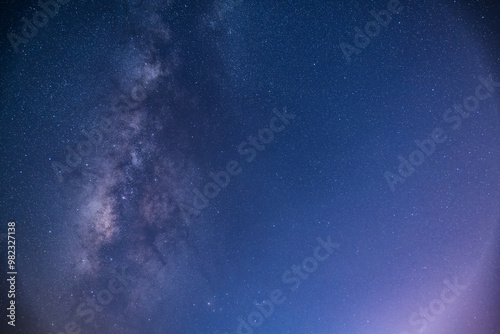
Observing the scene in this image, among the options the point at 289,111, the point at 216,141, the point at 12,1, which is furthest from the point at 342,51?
the point at 12,1

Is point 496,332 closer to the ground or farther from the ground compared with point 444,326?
closer to the ground

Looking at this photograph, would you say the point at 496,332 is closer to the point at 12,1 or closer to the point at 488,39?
the point at 488,39

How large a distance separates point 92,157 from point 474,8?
5.61 metres

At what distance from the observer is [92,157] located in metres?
3.39

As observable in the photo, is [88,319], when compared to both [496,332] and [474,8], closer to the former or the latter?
[496,332]

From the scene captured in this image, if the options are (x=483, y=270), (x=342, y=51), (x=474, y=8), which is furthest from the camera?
(x=483, y=270)

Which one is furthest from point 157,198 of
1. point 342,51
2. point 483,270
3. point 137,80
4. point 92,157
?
point 483,270

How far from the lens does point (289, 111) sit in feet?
12.3

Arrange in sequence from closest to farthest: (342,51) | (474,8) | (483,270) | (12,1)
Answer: (12,1)
(474,8)
(342,51)
(483,270)

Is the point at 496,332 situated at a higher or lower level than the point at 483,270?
lower

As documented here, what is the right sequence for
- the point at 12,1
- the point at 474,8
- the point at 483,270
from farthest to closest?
the point at 483,270 → the point at 474,8 → the point at 12,1

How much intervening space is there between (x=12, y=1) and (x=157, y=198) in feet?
10.1

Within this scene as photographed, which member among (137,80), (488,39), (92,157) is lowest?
(488,39)

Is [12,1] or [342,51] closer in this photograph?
[12,1]
